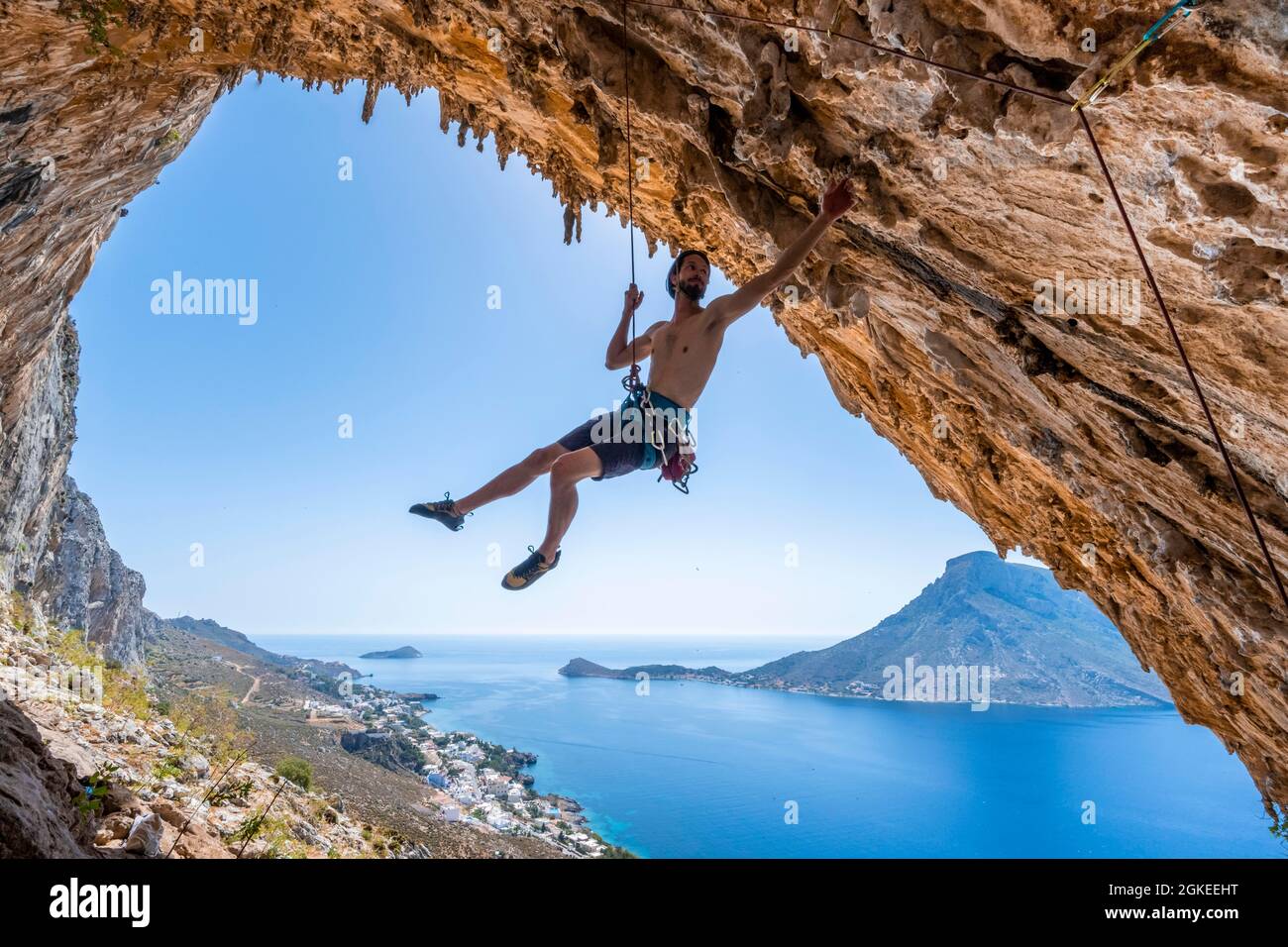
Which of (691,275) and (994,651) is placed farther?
(994,651)

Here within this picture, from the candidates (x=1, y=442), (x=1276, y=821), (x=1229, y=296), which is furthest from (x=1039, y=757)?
(x=1, y=442)

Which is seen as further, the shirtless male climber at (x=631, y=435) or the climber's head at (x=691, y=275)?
the climber's head at (x=691, y=275)

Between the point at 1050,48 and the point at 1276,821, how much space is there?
9.10 m

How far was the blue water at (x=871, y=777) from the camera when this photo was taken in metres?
31.5

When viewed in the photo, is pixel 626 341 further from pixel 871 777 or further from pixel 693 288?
pixel 871 777

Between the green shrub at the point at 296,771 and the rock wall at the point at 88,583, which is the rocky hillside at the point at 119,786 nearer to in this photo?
the green shrub at the point at 296,771

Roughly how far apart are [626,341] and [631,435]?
814mm

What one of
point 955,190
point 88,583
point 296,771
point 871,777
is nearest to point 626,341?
point 955,190

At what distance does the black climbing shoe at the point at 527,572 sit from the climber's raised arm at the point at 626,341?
4.69 ft

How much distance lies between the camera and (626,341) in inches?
171
